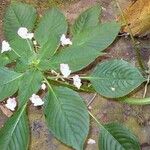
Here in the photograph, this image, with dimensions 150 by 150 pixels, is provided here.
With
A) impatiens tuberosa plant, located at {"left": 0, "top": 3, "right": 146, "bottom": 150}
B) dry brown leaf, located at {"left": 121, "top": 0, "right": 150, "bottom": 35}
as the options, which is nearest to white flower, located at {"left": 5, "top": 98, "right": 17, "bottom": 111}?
impatiens tuberosa plant, located at {"left": 0, "top": 3, "right": 146, "bottom": 150}

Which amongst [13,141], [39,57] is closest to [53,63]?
[39,57]

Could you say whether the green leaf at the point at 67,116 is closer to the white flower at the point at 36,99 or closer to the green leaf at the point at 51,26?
the white flower at the point at 36,99

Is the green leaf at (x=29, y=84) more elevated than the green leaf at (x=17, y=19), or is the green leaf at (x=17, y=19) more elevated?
the green leaf at (x=17, y=19)

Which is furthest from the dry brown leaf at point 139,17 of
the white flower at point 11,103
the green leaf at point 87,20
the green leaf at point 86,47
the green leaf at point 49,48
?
the white flower at point 11,103

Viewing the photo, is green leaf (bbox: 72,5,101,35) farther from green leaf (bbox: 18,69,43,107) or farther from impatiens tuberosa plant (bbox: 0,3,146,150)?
green leaf (bbox: 18,69,43,107)

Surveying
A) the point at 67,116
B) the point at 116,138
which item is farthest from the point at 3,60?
the point at 116,138

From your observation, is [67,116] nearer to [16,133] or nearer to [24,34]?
[16,133]

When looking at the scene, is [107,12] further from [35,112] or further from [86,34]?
[35,112]
